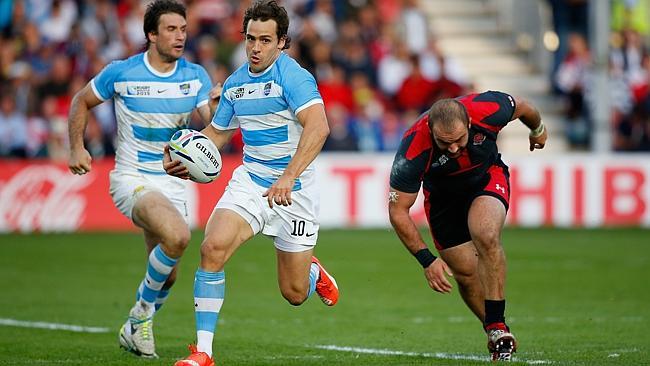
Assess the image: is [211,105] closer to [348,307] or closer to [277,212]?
[277,212]

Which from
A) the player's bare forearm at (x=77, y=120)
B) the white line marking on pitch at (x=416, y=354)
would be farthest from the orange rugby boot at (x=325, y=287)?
the player's bare forearm at (x=77, y=120)

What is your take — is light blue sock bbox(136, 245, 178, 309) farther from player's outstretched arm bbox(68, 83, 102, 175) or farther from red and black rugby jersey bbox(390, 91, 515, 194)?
red and black rugby jersey bbox(390, 91, 515, 194)

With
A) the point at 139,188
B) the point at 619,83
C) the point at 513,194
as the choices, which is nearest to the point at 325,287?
the point at 139,188

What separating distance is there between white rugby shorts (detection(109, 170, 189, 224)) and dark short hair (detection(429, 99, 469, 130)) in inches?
101

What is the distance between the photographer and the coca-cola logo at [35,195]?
20828mm

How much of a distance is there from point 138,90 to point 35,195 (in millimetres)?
10972

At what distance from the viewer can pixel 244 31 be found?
29.6 feet

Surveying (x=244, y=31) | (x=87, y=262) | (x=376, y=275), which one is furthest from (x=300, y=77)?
(x=87, y=262)

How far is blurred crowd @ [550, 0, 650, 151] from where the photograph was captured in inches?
974

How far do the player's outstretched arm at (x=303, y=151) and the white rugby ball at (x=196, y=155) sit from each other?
0.59 meters

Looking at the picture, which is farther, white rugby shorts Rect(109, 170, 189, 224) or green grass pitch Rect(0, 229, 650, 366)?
white rugby shorts Rect(109, 170, 189, 224)

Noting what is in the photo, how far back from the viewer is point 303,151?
28.1 ft

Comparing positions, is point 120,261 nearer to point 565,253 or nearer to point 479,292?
point 565,253

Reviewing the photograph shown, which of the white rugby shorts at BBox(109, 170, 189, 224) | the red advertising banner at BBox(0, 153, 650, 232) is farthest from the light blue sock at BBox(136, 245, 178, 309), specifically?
the red advertising banner at BBox(0, 153, 650, 232)
